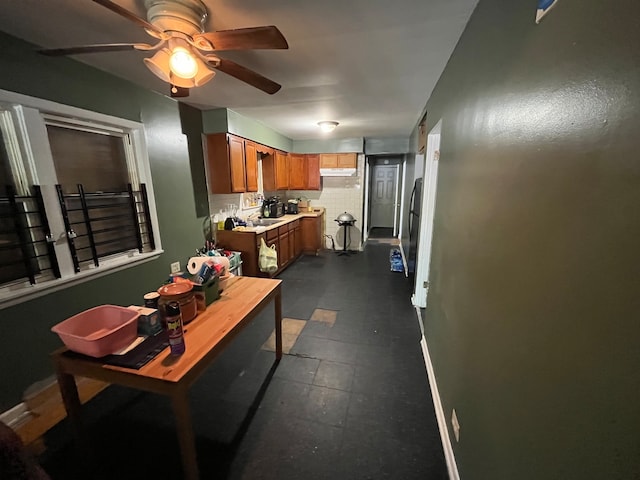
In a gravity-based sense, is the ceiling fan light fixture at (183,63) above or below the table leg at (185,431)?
above

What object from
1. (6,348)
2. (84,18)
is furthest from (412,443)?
(84,18)

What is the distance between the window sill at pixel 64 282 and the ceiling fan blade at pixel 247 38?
1910mm

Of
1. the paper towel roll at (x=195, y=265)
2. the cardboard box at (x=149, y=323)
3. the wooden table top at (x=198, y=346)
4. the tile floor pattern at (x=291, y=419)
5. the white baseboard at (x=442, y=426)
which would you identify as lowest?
the tile floor pattern at (x=291, y=419)

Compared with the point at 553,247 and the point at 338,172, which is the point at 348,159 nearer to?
the point at 338,172

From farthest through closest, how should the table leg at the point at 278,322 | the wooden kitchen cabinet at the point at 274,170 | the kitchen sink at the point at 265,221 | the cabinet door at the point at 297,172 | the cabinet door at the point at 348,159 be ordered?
1. the cabinet door at the point at 297,172
2. the cabinet door at the point at 348,159
3. the wooden kitchen cabinet at the point at 274,170
4. the kitchen sink at the point at 265,221
5. the table leg at the point at 278,322

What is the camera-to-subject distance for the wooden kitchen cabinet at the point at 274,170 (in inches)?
184

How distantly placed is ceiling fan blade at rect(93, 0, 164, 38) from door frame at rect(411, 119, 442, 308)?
7.46 feet

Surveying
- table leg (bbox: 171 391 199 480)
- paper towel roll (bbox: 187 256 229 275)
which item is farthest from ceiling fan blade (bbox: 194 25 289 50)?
table leg (bbox: 171 391 199 480)

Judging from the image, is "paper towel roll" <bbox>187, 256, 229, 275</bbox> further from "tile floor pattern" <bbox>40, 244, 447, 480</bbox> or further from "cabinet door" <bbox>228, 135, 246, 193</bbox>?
"cabinet door" <bbox>228, 135, 246, 193</bbox>

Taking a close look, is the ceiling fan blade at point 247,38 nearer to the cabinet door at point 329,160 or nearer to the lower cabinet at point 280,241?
the lower cabinet at point 280,241

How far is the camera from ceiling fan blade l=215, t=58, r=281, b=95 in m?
1.51

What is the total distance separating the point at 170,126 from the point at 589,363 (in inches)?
135

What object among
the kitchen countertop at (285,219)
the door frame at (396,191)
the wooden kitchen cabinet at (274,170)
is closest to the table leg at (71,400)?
the kitchen countertop at (285,219)

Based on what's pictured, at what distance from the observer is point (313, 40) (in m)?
1.61
